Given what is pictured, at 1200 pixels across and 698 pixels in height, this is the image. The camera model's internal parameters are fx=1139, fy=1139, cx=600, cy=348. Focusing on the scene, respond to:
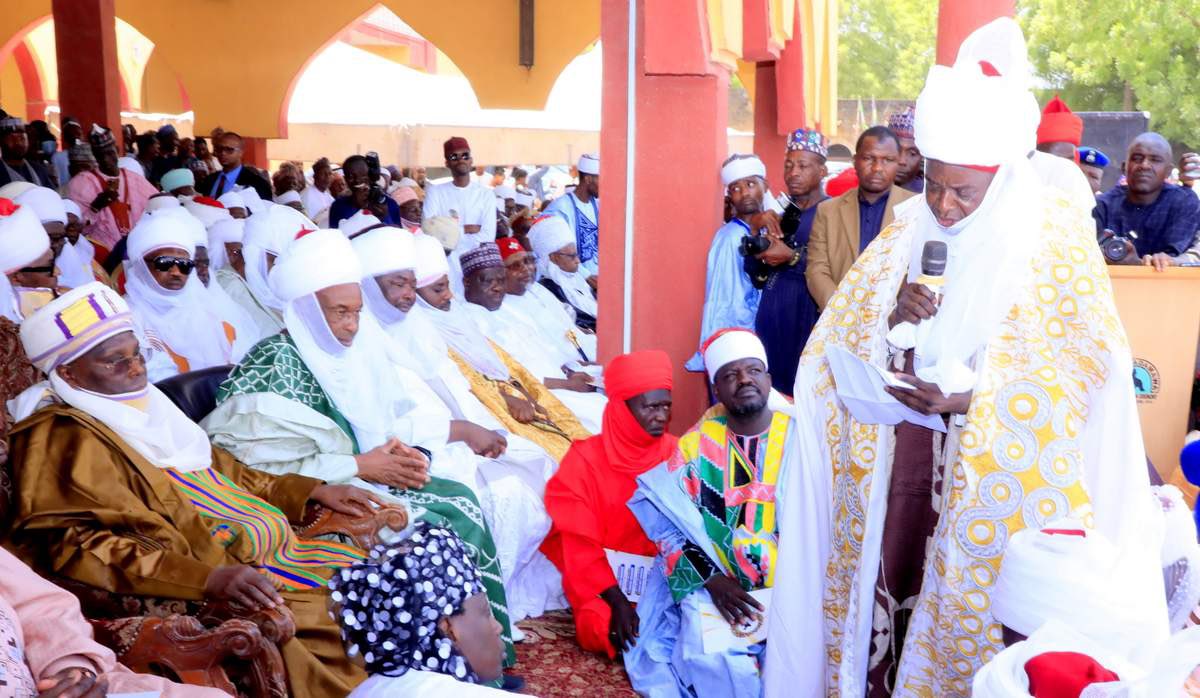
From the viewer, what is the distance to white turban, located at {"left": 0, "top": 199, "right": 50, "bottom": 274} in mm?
4734

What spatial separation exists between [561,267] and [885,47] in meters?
30.3

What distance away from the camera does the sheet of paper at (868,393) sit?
8.88ft

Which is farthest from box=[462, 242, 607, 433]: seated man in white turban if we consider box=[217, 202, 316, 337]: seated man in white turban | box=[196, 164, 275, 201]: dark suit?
box=[196, 164, 275, 201]: dark suit

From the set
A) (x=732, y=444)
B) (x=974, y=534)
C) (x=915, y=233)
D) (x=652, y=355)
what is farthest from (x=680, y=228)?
Result: (x=974, y=534)

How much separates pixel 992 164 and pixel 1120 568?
3.82 ft

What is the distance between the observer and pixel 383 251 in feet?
16.0

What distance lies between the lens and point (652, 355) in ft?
14.4

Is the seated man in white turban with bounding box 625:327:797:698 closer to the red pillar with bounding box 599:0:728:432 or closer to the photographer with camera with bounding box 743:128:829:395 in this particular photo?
the photographer with camera with bounding box 743:128:829:395

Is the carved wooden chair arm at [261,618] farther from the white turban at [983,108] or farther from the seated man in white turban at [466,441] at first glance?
the white turban at [983,108]

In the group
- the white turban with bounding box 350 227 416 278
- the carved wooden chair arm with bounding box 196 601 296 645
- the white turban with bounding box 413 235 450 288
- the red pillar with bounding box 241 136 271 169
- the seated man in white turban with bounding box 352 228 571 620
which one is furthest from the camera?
the red pillar with bounding box 241 136 271 169

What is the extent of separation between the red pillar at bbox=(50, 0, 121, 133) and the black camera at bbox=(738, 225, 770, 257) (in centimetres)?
828

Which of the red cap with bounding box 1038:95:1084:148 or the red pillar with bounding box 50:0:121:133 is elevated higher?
the red pillar with bounding box 50:0:121:133

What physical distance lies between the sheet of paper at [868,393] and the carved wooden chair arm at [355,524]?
1557 millimetres

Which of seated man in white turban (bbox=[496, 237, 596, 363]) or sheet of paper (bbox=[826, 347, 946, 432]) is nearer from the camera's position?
sheet of paper (bbox=[826, 347, 946, 432])
